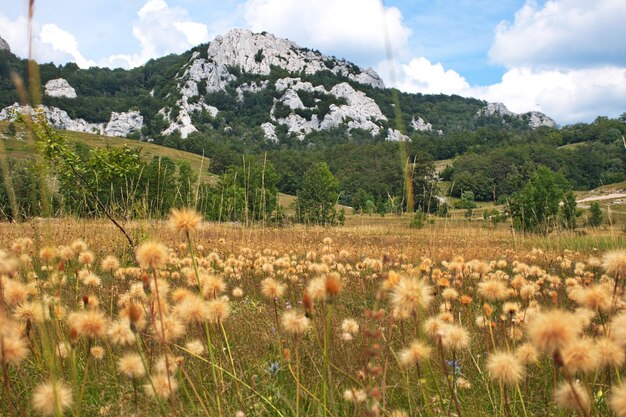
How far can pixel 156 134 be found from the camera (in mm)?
181250

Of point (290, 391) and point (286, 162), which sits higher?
point (286, 162)

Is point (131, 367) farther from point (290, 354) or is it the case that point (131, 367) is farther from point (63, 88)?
point (63, 88)

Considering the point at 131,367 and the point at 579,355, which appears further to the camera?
the point at 131,367

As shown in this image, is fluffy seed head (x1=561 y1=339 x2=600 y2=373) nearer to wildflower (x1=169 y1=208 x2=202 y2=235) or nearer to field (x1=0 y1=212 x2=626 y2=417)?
field (x1=0 y1=212 x2=626 y2=417)

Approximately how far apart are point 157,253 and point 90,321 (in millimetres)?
399

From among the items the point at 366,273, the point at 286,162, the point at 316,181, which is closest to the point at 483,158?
the point at 286,162

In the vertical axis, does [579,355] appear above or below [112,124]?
below

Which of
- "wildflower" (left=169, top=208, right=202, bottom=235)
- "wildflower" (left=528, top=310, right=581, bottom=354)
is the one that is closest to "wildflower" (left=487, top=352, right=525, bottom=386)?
"wildflower" (left=528, top=310, right=581, bottom=354)

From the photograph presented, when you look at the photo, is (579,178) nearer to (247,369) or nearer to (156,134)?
(247,369)

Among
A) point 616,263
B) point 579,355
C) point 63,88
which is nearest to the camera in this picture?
point 579,355

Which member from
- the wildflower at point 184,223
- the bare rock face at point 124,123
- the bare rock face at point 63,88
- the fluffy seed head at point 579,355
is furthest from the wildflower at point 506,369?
the bare rock face at point 63,88

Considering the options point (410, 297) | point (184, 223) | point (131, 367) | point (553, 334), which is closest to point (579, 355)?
point (553, 334)

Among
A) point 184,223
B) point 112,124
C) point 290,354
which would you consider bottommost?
point 290,354

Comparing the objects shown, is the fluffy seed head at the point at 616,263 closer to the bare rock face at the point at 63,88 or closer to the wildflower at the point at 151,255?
the wildflower at the point at 151,255
